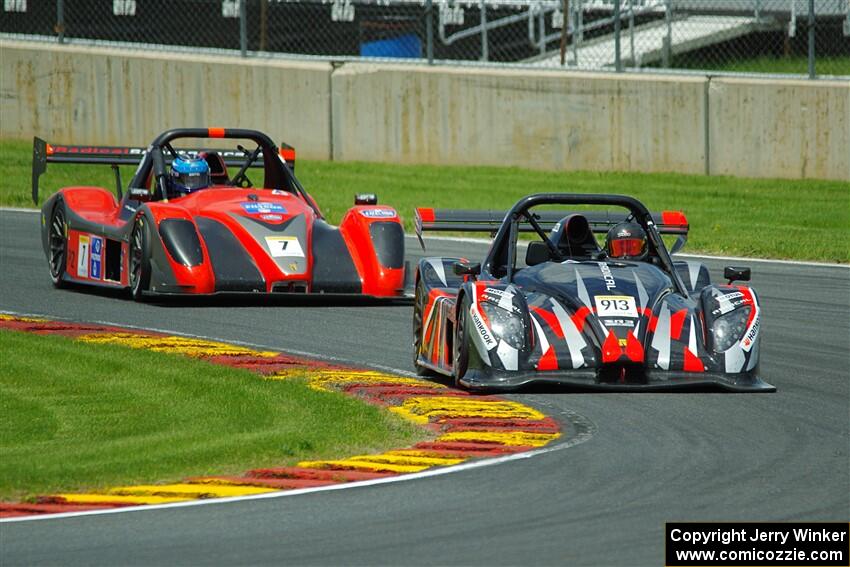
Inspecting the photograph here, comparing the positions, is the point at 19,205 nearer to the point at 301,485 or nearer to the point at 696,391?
the point at 696,391

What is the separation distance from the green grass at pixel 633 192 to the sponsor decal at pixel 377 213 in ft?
15.2

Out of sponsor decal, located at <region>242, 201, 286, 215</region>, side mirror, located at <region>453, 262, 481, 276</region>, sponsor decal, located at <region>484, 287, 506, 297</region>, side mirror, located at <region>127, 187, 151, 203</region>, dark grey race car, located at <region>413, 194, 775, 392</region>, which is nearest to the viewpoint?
dark grey race car, located at <region>413, 194, 775, 392</region>

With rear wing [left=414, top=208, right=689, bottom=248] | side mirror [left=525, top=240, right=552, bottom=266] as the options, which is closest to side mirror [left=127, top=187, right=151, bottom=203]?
rear wing [left=414, top=208, right=689, bottom=248]

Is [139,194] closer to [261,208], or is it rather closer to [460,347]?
[261,208]

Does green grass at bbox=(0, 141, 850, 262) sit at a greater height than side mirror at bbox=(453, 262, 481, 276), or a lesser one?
greater

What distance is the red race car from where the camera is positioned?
45.2 ft

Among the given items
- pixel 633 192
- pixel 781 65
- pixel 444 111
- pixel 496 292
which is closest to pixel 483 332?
pixel 496 292

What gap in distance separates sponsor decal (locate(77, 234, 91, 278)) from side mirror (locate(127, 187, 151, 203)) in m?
0.54

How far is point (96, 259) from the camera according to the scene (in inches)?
588

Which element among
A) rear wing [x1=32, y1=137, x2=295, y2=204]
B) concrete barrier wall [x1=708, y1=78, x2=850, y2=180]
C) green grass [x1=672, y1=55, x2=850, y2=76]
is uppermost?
green grass [x1=672, y1=55, x2=850, y2=76]

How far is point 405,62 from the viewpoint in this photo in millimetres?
23672

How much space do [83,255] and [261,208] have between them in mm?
1857

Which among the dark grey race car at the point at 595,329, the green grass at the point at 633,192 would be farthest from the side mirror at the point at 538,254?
the green grass at the point at 633,192

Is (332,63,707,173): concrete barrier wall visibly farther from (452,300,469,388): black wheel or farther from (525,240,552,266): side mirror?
(452,300,469,388): black wheel
